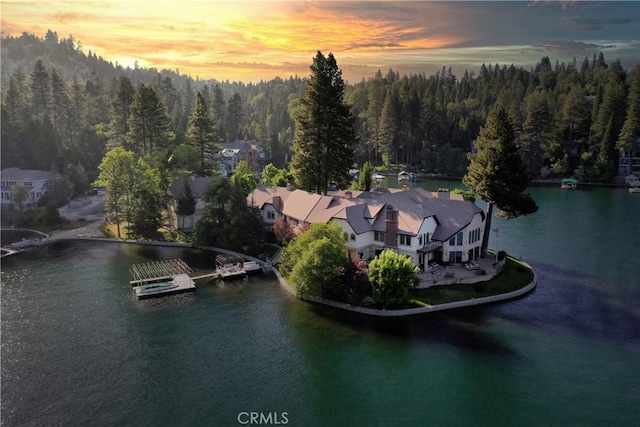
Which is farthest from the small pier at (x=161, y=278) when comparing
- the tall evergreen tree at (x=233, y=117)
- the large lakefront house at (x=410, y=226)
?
the tall evergreen tree at (x=233, y=117)

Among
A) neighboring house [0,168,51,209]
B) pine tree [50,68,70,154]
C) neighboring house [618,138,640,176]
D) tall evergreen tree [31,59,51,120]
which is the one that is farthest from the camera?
neighboring house [618,138,640,176]

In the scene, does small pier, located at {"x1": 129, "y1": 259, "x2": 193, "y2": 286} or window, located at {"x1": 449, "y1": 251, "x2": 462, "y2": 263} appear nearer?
small pier, located at {"x1": 129, "y1": 259, "x2": 193, "y2": 286}

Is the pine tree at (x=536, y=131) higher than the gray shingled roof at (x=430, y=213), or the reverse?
the pine tree at (x=536, y=131)

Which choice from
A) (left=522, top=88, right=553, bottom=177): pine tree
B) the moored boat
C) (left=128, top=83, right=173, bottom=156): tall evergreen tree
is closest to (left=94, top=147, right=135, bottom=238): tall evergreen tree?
(left=128, top=83, right=173, bottom=156): tall evergreen tree

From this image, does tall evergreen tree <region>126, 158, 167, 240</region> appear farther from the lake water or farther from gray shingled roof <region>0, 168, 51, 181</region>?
gray shingled roof <region>0, 168, 51, 181</region>

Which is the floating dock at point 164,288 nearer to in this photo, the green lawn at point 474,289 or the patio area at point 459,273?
the green lawn at point 474,289

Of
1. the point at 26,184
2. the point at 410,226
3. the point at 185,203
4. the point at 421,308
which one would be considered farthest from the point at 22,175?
the point at 421,308
